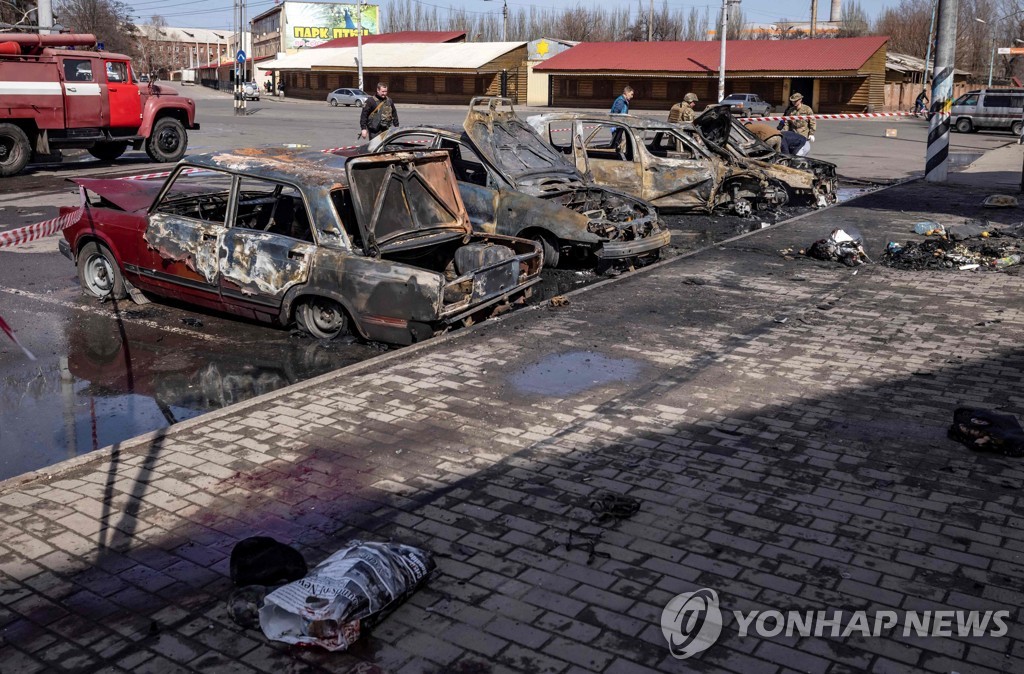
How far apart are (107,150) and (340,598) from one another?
21.7 m

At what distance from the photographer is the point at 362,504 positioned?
4805 mm

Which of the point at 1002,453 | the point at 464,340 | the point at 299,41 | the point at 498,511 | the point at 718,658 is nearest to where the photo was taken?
the point at 718,658

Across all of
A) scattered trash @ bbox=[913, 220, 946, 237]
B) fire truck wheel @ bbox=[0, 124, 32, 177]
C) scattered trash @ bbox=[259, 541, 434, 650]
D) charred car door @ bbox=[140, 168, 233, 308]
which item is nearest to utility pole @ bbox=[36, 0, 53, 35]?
fire truck wheel @ bbox=[0, 124, 32, 177]

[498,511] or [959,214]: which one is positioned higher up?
[959,214]

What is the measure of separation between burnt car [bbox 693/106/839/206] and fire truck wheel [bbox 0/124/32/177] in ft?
45.9

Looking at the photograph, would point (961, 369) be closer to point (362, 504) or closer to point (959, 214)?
point (362, 504)

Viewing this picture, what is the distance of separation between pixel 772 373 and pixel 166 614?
15.6ft

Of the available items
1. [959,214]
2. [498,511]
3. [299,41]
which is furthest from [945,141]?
[299,41]

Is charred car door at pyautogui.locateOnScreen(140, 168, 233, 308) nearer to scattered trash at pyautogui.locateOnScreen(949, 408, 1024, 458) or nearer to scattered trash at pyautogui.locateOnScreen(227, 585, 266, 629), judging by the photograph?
scattered trash at pyautogui.locateOnScreen(227, 585, 266, 629)

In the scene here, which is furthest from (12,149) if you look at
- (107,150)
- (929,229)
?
(929,229)

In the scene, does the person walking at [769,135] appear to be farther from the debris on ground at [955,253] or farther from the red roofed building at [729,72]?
the red roofed building at [729,72]

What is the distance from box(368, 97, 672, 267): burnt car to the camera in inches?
414

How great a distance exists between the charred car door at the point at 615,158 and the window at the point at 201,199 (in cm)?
648

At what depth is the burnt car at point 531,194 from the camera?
10.5 m
